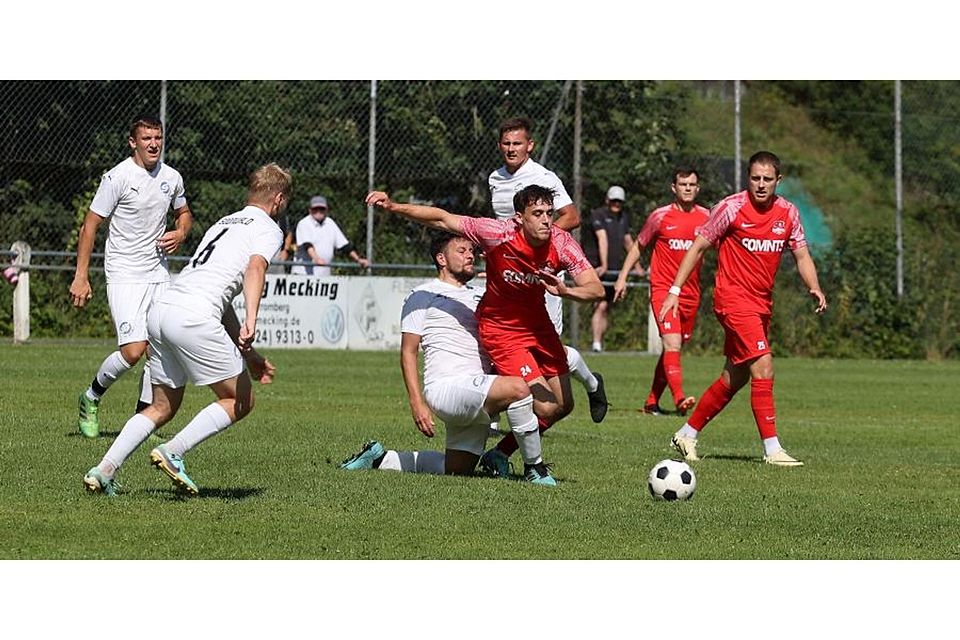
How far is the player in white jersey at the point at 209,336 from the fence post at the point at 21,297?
15.0 m

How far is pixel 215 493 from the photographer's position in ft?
29.3

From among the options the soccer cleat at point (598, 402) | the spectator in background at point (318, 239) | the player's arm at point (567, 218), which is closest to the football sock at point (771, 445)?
the soccer cleat at point (598, 402)

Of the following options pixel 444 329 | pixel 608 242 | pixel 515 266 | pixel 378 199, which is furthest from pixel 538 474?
pixel 608 242

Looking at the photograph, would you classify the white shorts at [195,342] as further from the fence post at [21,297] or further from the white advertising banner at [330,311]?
the fence post at [21,297]

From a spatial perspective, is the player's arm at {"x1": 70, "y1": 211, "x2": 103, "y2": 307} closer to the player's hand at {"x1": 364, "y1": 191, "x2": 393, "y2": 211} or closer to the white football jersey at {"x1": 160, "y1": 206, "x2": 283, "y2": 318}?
the player's hand at {"x1": 364, "y1": 191, "x2": 393, "y2": 211}

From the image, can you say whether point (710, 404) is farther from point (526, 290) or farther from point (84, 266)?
point (84, 266)

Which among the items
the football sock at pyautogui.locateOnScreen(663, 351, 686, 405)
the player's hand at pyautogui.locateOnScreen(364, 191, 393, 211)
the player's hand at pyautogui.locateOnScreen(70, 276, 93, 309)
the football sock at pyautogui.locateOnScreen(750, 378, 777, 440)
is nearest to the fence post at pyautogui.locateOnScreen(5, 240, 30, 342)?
the football sock at pyautogui.locateOnScreen(663, 351, 686, 405)

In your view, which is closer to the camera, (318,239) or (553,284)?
(553,284)

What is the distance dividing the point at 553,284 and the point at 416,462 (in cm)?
167

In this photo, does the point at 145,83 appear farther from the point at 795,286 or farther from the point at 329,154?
the point at 795,286

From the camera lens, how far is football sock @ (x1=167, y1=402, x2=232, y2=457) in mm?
8492

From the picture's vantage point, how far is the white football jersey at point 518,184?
11.9 meters

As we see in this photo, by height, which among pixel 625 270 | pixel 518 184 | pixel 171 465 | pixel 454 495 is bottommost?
pixel 454 495

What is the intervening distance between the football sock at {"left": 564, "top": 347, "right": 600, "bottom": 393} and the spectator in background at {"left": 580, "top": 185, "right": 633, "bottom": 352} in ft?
39.1
